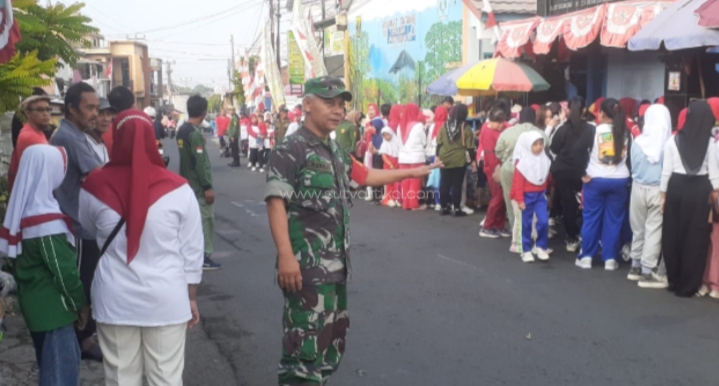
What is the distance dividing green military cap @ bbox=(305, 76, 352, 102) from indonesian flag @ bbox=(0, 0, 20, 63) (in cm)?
168

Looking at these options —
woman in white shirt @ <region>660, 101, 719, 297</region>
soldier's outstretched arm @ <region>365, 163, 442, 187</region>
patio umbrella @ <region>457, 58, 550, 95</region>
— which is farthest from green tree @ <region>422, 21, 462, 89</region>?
soldier's outstretched arm @ <region>365, 163, 442, 187</region>

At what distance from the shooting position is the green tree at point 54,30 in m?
5.56

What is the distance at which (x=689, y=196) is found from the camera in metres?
7.47

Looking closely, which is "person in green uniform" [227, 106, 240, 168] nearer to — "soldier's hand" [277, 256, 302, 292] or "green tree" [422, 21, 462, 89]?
"green tree" [422, 21, 462, 89]

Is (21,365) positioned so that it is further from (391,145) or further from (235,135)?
(235,135)

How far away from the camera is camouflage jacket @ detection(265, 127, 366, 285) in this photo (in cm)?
417

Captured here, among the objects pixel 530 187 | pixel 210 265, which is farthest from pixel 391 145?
pixel 210 265

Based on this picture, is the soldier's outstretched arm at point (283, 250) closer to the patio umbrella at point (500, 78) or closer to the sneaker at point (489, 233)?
the sneaker at point (489, 233)

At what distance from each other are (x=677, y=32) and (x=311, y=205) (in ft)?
22.6

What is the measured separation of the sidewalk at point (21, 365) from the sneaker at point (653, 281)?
524 cm

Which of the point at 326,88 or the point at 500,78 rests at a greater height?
the point at 500,78

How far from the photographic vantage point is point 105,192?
12.1ft

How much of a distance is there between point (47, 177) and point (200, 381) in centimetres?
199

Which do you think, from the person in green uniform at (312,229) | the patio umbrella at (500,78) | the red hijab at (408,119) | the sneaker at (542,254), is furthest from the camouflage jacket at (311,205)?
the patio umbrella at (500,78)
